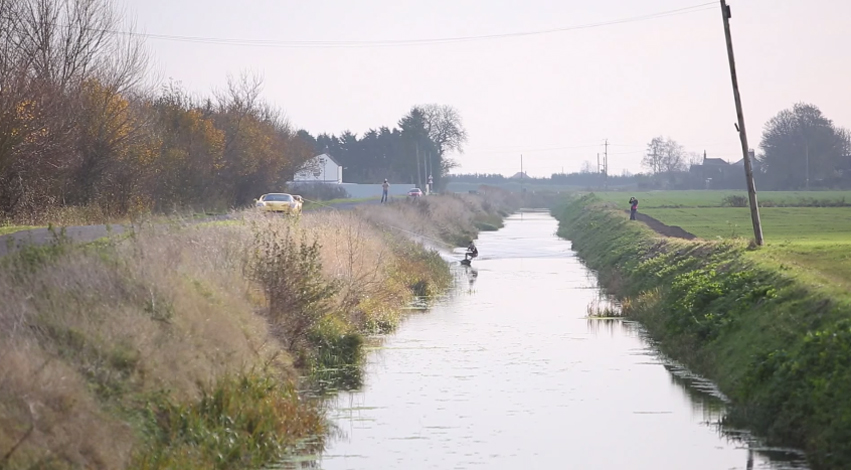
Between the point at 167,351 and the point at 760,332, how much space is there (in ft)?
34.7

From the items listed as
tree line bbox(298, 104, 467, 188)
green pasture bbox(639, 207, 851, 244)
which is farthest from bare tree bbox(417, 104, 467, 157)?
green pasture bbox(639, 207, 851, 244)

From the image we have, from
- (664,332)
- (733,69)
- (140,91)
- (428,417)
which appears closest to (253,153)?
(140,91)

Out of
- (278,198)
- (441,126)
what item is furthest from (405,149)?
(278,198)

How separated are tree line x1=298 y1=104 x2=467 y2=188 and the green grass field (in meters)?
70.6

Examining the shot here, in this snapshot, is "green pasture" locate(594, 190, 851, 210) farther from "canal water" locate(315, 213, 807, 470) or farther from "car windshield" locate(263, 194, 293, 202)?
"canal water" locate(315, 213, 807, 470)

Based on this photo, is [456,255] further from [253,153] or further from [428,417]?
[428,417]

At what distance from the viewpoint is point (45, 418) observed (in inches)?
475

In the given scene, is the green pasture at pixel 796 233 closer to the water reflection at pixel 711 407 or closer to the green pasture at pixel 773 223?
the green pasture at pixel 773 223

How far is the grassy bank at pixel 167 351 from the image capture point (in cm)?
1244

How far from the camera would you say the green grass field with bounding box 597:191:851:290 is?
25.1m

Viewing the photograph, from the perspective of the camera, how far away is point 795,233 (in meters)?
44.0

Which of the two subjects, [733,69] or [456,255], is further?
[456,255]

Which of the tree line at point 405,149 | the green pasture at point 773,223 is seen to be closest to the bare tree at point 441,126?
the tree line at point 405,149

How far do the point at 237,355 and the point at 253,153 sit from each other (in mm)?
55691
